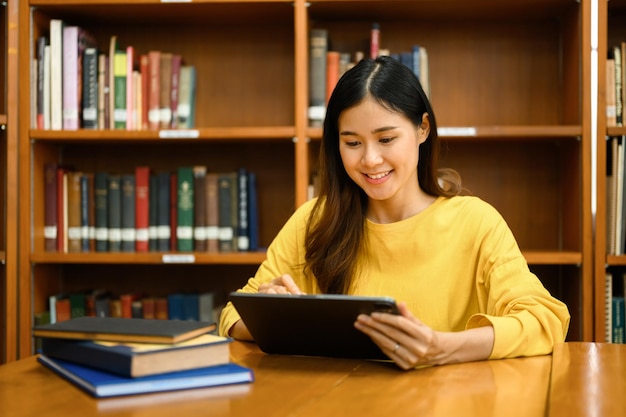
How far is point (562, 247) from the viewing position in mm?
2906

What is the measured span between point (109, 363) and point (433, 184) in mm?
970

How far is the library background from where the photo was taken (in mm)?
2635

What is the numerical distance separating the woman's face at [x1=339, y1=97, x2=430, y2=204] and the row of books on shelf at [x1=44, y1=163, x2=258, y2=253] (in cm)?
119

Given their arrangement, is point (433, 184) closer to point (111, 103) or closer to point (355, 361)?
point (355, 361)

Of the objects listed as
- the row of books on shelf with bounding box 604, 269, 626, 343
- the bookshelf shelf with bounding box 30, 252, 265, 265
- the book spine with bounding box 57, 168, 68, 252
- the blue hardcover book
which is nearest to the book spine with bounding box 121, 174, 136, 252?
the bookshelf shelf with bounding box 30, 252, 265, 265

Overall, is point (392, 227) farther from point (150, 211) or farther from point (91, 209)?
point (91, 209)

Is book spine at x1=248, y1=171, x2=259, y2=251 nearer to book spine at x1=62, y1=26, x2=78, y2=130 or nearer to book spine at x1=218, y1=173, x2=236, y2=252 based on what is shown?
book spine at x1=218, y1=173, x2=236, y2=252

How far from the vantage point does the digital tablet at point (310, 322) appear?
1.10 meters

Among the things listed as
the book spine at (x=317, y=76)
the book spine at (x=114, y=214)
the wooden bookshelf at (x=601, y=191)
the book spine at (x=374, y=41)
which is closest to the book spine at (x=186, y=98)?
the book spine at (x=114, y=214)

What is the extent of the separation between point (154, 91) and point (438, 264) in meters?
1.51

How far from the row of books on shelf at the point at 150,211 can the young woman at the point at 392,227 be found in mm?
1059

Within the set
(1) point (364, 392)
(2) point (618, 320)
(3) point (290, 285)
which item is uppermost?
(3) point (290, 285)

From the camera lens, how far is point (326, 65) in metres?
2.74

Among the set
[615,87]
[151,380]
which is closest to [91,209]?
[615,87]
